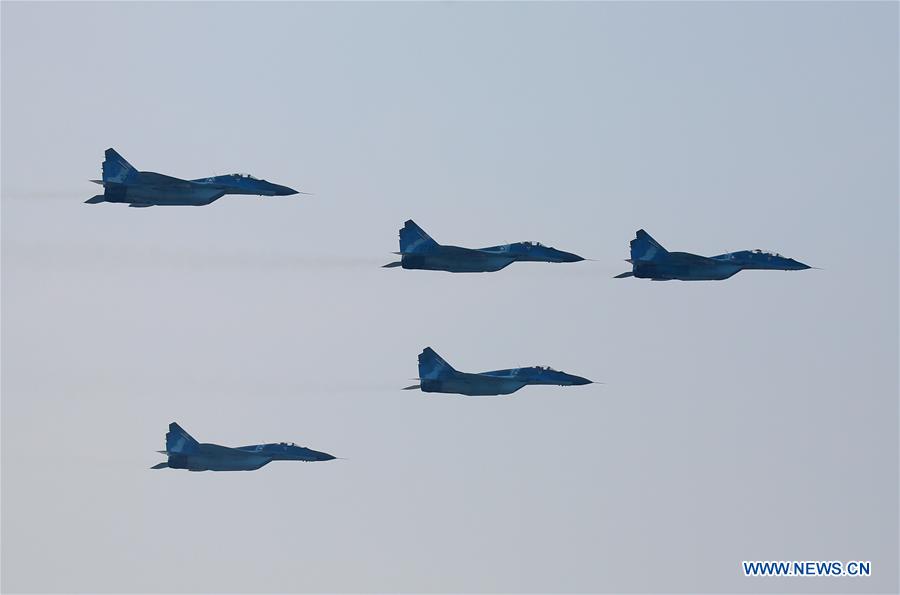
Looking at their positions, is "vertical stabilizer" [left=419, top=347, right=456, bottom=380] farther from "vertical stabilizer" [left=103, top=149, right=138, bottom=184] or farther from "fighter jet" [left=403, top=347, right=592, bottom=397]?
"vertical stabilizer" [left=103, top=149, right=138, bottom=184]

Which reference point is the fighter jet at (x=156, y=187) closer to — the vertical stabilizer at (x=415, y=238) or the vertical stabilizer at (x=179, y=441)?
the vertical stabilizer at (x=415, y=238)

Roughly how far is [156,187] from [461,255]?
19.9 metres

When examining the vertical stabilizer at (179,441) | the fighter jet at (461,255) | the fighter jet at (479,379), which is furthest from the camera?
the vertical stabilizer at (179,441)

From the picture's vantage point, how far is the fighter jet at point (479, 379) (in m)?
132

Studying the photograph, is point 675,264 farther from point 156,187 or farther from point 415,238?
point 156,187

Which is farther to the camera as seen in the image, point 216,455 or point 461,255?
point 216,455

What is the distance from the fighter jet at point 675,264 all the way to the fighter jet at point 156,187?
2468 cm

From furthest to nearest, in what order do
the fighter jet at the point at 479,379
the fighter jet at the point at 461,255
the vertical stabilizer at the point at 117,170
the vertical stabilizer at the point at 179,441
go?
the vertical stabilizer at the point at 179,441, the fighter jet at the point at 479,379, the fighter jet at the point at 461,255, the vertical stabilizer at the point at 117,170

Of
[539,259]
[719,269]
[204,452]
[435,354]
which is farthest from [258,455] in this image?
[719,269]

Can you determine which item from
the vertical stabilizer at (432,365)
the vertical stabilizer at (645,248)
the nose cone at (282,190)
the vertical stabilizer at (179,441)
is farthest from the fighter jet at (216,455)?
the vertical stabilizer at (645,248)

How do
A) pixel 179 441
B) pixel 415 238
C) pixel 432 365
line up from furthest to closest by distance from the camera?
pixel 179 441, pixel 432 365, pixel 415 238

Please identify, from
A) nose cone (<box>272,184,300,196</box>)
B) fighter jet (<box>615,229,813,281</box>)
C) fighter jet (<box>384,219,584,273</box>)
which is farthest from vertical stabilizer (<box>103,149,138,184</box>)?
fighter jet (<box>615,229,813,281</box>)

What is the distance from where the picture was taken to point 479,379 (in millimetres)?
134625

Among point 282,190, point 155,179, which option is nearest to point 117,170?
point 155,179
